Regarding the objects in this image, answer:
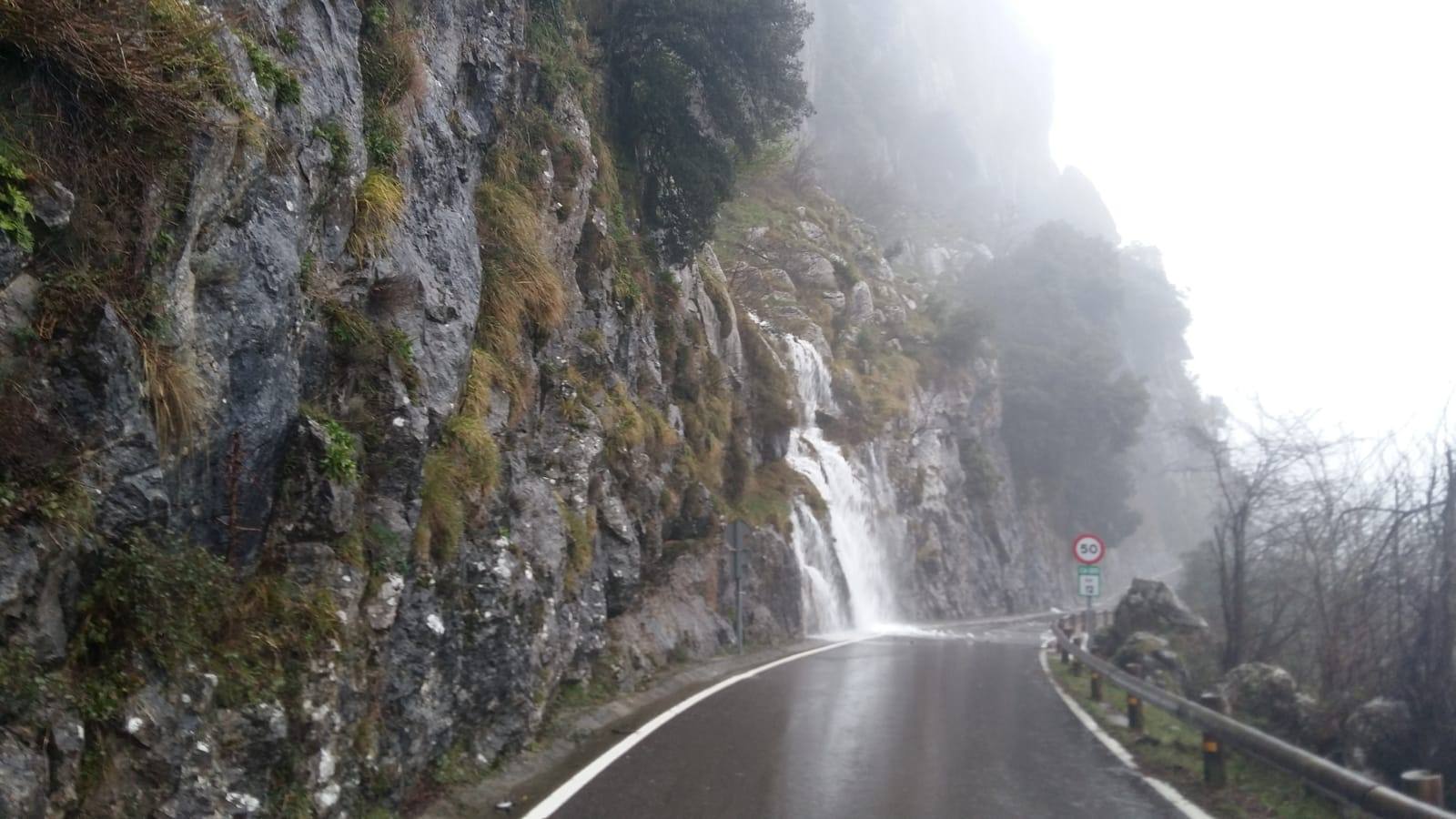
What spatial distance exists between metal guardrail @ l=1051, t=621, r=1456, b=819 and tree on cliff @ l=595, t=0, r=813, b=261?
12871 millimetres

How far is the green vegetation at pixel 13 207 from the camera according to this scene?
545 cm

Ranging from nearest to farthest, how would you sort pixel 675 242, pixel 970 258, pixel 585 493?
1. pixel 585 493
2. pixel 675 242
3. pixel 970 258

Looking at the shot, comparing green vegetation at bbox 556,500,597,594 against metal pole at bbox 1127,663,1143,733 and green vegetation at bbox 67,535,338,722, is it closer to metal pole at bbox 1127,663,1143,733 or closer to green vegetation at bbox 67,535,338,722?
green vegetation at bbox 67,535,338,722

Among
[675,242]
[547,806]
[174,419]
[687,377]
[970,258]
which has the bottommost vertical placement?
[547,806]

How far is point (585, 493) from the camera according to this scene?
545 inches

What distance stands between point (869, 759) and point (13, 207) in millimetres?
7626

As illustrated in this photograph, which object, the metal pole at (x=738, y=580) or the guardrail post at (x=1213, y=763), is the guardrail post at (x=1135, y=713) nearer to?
the guardrail post at (x=1213, y=763)

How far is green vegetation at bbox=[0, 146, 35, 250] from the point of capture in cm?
545

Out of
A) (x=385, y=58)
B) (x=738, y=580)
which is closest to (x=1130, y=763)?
(x=385, y=58)

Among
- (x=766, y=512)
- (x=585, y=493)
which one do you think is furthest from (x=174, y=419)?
(x=766, y=512)

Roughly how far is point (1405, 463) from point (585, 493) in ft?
30.6

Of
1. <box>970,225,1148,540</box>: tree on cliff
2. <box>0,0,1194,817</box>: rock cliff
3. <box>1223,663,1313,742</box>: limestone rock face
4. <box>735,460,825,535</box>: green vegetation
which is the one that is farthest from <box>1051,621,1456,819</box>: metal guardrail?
<box>970,225,1148,540</box>: tree on cliff

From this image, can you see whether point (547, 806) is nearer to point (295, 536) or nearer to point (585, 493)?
point (295, 536)

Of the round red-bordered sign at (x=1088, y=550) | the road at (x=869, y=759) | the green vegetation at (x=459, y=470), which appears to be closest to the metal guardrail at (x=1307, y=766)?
the road at (x=869, y=759)
